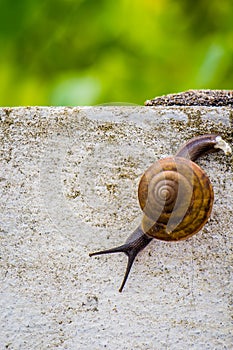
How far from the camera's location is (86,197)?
130 cm

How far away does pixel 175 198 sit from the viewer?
1.21 m

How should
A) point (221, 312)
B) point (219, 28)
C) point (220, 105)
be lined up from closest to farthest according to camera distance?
point (221, 312) < point (220, 105) < point (219, 28)

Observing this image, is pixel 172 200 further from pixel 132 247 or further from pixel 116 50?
pixel 116 50

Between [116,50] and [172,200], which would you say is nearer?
[172,200]

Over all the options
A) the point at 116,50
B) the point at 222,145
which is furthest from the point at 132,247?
the point at 116,50

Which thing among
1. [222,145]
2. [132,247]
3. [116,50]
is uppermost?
[116,50]

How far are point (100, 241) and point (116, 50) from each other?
600 millimetres

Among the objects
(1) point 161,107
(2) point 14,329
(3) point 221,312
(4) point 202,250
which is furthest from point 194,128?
(2) point 14,329

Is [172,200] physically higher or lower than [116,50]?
lower

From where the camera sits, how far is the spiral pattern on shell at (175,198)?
3.99 ft

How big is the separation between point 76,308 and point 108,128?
30cm

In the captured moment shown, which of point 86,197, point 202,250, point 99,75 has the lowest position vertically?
point 202,250

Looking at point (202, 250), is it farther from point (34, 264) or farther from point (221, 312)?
point (34, 264)

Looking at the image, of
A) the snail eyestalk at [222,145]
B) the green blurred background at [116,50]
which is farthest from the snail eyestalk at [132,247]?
the green blurred background at [116,50]
